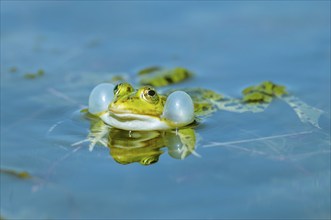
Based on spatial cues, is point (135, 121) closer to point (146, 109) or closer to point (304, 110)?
point (146, 109)

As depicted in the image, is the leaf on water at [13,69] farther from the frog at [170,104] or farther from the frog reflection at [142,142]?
the frog reflection at [142,142]

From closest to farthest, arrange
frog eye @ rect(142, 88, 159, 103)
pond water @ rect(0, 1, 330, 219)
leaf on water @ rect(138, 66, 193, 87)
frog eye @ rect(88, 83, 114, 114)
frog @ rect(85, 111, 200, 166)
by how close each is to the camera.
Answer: pond water @ rect(0, 1, 330, 219) < frog @ rect(85, 111, 200, 166) < frog eye @ rect(142, 88, 159, 103) < frog eye @ rect(88, 83, 114, 114) < leaf on water @ rect(138, 66, 193, 87)

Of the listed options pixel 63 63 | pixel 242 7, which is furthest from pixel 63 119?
pixel 242 7

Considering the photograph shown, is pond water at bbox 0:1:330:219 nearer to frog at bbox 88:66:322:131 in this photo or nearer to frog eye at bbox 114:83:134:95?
frog at bbox 88:66:322:131

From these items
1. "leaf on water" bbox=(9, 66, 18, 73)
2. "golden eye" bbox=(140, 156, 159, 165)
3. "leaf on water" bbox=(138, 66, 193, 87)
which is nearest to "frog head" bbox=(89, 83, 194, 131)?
"golden eye" bbox=(140, 156, 159, 165)

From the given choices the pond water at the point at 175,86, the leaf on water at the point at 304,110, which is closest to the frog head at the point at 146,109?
the pond water at the point at 175,86

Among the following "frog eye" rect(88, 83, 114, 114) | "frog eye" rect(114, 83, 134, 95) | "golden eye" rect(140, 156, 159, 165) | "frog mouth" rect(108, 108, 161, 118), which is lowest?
"golden eye" rect(140, 156, 159, 165)

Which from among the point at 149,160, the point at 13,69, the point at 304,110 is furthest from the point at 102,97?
the point at 13,69

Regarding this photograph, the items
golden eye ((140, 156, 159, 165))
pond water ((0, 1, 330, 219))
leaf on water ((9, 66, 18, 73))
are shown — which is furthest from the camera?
leaf on water ((9, 66, 18, 73))

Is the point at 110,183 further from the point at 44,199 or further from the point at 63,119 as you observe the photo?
the point at 63,119
